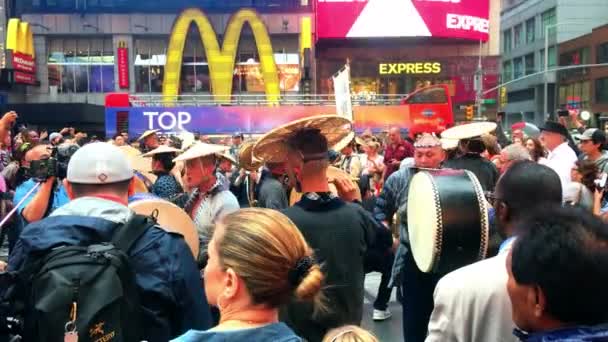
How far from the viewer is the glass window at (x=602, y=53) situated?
62103mm

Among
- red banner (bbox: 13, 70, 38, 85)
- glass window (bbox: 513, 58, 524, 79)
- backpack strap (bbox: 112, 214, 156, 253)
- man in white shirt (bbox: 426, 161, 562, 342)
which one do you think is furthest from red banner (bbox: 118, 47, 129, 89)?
glass window (bbox: 513, 58, 524, 79)

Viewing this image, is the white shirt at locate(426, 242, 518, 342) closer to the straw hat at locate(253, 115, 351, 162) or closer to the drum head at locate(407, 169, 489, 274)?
the drum head at locate(407, 169, 489, 274)

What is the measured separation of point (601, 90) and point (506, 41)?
32088 millimetres

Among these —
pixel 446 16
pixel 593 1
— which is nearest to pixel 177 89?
pixel 446 16

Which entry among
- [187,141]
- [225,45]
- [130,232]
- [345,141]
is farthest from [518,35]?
[130,232]

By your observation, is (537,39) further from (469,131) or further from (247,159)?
(247,159)

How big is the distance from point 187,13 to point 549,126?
33.0 m

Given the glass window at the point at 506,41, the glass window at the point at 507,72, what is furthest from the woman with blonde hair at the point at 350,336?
the glass window at the point at 506,41

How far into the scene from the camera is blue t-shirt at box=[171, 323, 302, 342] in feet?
5.53

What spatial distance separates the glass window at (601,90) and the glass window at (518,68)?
21.3 m

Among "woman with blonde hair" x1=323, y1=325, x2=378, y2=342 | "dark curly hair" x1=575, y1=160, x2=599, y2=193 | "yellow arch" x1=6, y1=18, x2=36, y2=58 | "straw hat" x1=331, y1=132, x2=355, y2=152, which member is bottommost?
"woman with blonde hair" x1=323, y1=325, x2=378, y2=342

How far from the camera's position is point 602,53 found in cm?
6306

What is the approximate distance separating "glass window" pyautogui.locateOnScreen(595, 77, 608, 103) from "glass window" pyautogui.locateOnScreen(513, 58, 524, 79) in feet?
69.8

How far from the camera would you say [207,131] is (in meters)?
21.7
